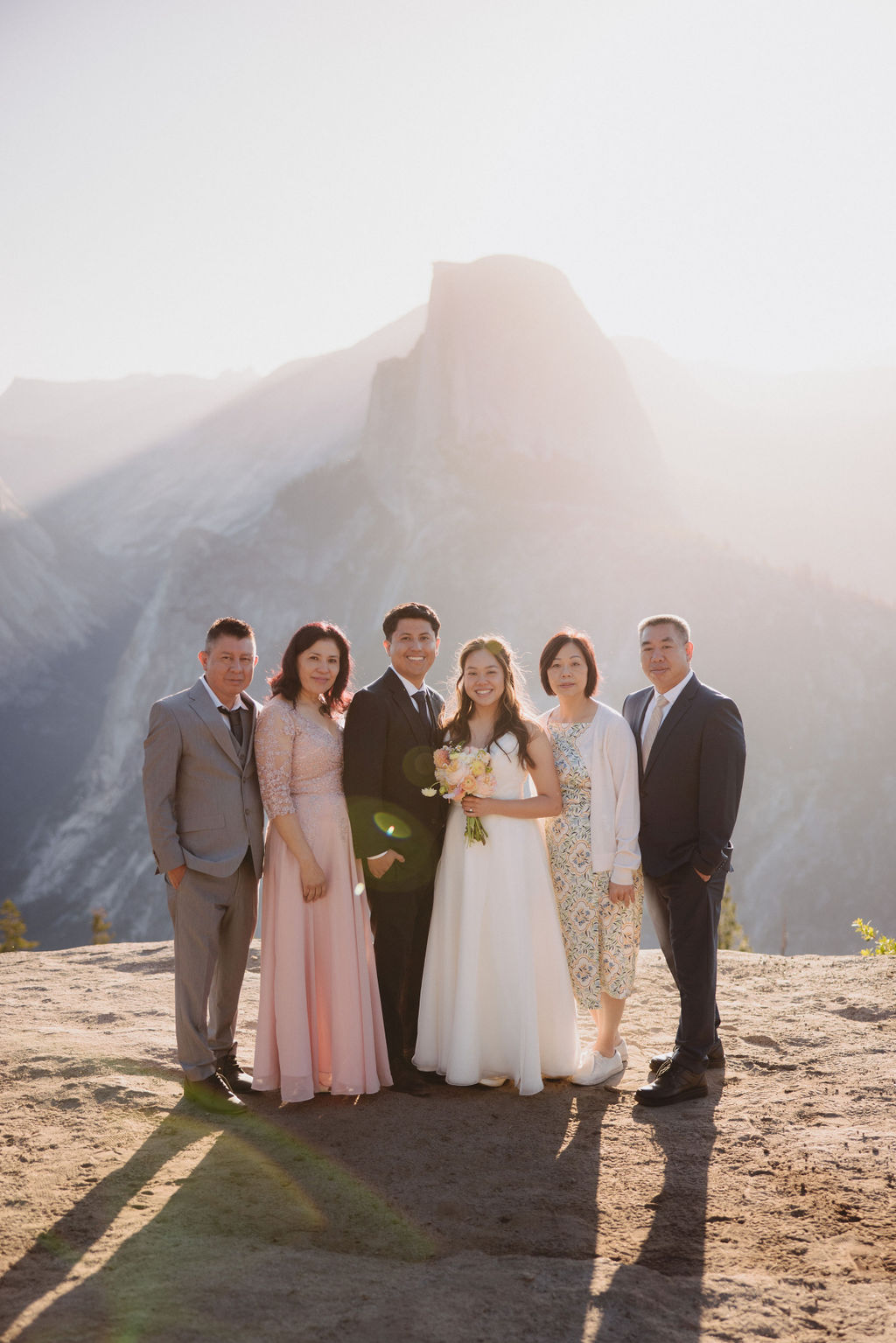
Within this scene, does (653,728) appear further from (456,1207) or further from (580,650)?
(456,1207)

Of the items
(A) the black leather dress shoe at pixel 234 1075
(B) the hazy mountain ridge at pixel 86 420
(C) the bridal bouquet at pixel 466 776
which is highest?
(B) the hazy mountain ridge at pixel 86 420

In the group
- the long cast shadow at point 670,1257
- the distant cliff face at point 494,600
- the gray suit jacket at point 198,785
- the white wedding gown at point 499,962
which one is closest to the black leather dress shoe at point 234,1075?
the white wedding gown at point 499,962

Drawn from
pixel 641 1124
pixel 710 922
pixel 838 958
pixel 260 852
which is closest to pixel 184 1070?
pixel 260 852

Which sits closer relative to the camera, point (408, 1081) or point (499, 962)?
point (499, 962)

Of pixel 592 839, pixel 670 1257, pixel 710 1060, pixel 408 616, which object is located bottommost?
pixel 710 1060

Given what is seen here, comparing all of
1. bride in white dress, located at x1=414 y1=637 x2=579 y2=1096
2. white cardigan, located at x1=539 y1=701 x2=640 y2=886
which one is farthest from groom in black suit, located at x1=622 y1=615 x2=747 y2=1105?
bride in white dress, located at x1=414 y1=637 x2=579 y2=1096

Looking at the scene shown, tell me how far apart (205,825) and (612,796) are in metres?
2.28

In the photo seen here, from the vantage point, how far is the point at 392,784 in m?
5.08

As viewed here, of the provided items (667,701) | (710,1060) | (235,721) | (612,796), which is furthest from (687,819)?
(235,721)

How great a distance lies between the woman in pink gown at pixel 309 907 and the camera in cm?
483

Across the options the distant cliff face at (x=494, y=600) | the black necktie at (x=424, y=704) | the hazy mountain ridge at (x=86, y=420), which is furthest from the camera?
the hazy mountain ridge at (x=86, y=420)

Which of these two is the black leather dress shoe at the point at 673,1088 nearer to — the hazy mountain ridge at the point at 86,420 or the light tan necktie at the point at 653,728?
the light tan necktie at the point at 653,728

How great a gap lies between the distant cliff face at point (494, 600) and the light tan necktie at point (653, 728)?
29.1 meters

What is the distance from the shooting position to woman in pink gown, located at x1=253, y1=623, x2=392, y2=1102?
4.83 metres
